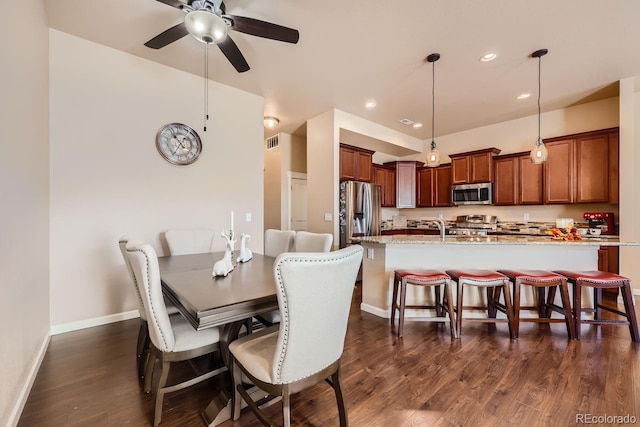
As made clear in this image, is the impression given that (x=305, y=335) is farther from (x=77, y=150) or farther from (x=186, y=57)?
(x=186, y=57)

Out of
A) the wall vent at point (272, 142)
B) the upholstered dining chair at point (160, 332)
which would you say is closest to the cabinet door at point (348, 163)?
the wall vent at point (272, 142)

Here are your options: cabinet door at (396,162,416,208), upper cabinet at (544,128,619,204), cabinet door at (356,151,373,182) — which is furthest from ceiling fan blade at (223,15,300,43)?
upper cabinet at (544,128,619,204)

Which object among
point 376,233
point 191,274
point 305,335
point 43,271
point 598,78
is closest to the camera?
point 305,335

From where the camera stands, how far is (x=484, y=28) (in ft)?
8.24

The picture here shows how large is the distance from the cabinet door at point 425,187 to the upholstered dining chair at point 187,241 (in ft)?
15.3

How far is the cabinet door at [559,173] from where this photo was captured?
13.6 feet

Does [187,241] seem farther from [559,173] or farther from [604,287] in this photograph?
[559,173]

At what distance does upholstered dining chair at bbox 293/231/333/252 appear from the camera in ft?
7.57

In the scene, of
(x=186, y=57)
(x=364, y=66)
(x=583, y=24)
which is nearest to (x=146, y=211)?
(x=186, y=57)

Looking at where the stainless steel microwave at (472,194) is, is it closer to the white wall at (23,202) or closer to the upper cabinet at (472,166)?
the upper cabinet at (472,166)

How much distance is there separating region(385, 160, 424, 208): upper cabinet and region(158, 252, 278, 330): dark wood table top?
456cm

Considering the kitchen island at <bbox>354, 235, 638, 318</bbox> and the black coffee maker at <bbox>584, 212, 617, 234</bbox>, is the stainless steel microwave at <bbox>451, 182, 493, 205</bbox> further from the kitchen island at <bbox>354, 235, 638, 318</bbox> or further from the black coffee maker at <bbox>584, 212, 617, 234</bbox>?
the kitchen island at <bbox>354, 235, 638, 318</bbox>

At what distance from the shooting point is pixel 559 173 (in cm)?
Result: 424

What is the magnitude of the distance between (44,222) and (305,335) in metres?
2.66
